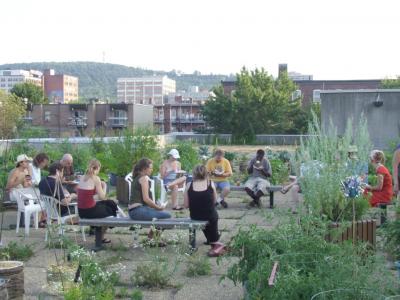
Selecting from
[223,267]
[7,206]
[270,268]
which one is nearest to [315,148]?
[223,267]

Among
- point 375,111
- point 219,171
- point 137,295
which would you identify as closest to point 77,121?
point 375,111

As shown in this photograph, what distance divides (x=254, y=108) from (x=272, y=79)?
703 cm

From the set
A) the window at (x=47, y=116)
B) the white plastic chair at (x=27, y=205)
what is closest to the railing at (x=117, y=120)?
the window at (x=47, y=116)

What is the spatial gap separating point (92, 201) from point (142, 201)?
26.1 inches

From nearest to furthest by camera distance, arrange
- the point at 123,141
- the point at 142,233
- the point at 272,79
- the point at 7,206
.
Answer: the point at 142,233 → the point at 7,206 → the point at 123,141 → the point at 272,79

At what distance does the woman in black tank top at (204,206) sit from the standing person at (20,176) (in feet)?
9.89

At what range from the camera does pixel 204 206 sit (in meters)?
8.12

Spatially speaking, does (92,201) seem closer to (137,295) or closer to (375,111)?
(137,295)

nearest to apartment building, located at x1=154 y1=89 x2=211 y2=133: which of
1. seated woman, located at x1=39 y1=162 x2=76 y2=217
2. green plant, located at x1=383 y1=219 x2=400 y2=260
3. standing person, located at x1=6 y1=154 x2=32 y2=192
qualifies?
standing person, located at x1=6 y1=154 x2=32 y2=192

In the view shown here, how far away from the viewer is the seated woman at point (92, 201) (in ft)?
27.3

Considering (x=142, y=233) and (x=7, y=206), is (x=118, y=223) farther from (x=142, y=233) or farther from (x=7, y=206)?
(x=7, y=206)

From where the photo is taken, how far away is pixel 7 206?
34.2ft

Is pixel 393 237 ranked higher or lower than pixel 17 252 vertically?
higher

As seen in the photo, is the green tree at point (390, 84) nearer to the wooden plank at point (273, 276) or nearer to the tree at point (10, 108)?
the tree at point (10, 108)
